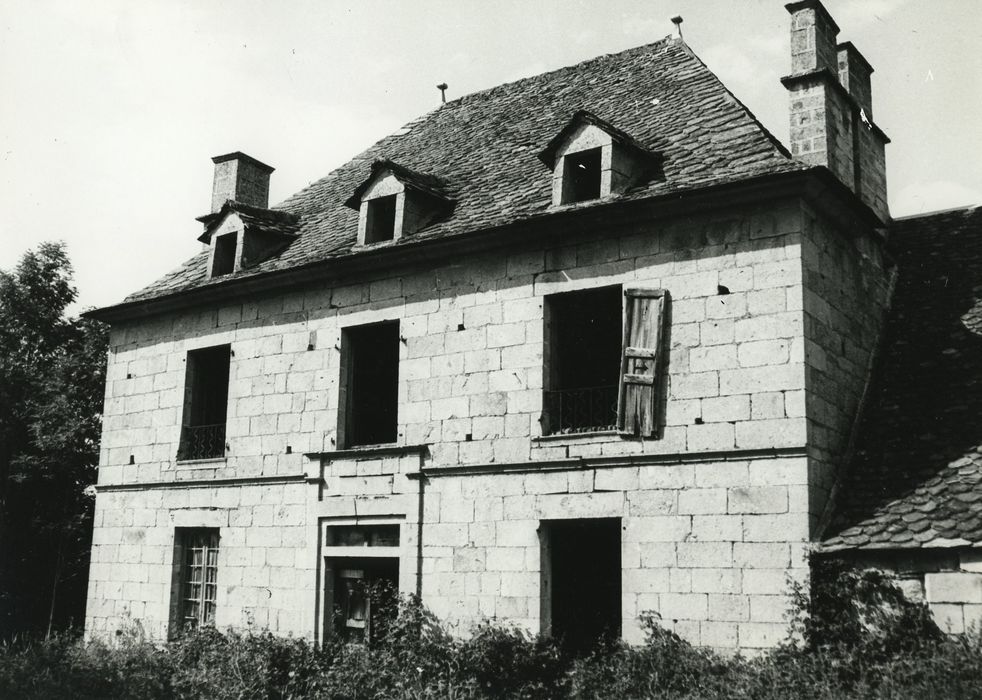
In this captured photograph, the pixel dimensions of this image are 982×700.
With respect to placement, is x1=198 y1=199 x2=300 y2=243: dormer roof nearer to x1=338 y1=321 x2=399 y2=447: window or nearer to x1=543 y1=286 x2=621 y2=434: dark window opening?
x1=338 y1=321 x2=399 y2=447: window

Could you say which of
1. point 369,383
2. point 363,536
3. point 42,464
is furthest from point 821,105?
A: point 42,464

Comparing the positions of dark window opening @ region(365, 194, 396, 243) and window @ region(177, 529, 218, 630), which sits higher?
dark window opening @ region(365, 194, 396, 243)

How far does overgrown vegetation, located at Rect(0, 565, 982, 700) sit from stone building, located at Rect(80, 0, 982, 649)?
1.25ft

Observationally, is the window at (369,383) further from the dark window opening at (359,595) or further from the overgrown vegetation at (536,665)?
the overgrown vegetation at (536,665)

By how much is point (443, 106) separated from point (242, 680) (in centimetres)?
1114

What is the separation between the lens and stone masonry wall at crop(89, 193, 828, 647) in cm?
1066

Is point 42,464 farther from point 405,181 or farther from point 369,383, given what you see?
point 405,181

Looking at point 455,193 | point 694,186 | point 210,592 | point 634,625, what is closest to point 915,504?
point 634,625

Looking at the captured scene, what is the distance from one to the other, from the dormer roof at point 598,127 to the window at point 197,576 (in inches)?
305

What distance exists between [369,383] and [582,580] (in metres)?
4.39

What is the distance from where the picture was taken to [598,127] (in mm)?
12391

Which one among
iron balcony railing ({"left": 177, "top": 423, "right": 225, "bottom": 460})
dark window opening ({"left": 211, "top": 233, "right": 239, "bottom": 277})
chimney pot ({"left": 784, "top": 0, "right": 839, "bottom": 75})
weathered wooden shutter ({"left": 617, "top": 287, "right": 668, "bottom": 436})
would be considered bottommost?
iron balcony railing ({"left": 177, "top": 423, "right": 225, "bottom": 460})

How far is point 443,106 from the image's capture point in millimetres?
18766

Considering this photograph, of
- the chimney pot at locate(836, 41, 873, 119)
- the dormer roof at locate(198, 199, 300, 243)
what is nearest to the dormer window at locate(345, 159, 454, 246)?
the dormer roof at locate(198, 199, 300, 243)
